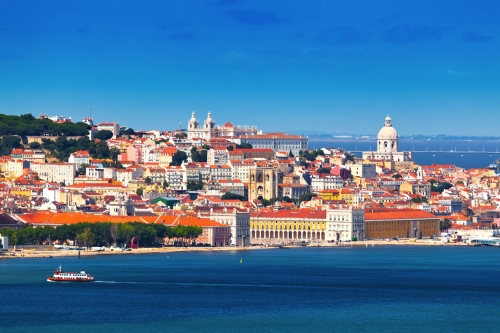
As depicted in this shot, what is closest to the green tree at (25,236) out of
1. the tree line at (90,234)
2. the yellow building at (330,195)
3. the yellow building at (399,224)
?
the tree line at (90,234)

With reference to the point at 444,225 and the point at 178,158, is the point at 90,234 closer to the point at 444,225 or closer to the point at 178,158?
the point at 444,225

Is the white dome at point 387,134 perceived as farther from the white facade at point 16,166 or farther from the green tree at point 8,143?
the white facade at point 16,166

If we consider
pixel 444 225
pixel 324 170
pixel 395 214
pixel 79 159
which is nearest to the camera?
pixel 395 214

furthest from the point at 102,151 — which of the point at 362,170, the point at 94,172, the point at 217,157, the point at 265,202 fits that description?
the point at 362,170

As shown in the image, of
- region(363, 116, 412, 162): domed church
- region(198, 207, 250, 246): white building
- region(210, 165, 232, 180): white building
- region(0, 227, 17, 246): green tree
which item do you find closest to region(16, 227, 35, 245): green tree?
region(0, 227, 17, 246): green tree

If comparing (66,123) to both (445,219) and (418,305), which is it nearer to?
(445,219)

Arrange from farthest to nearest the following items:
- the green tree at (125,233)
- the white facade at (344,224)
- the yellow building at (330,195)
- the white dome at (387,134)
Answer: the white dome at (387,134) < the yellow building at (330,195) < the white facade at (344,224) < the green tree at (125,233)

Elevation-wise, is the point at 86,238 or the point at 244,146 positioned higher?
the point at 244,146
